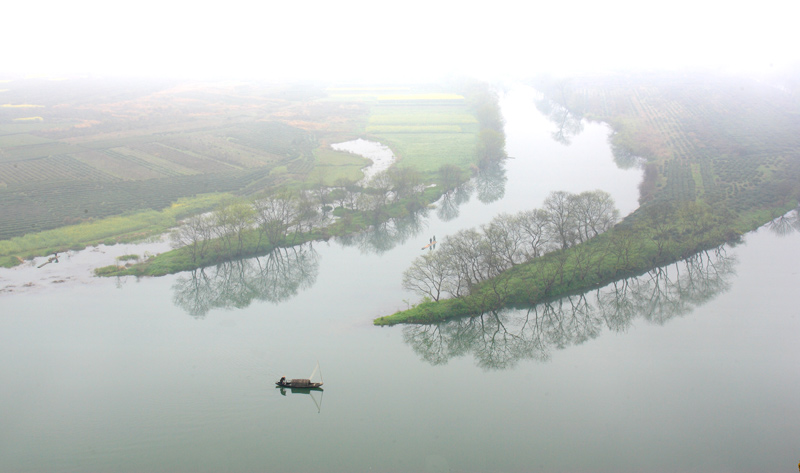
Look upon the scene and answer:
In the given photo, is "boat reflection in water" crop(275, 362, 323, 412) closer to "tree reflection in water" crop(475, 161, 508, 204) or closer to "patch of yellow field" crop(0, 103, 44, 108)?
"tree reflection in water" crop(475, 161, 508, 204)

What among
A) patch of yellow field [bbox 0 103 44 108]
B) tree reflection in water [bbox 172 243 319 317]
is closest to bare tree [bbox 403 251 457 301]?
tree reflection in water [bbox 172 243 319 317]

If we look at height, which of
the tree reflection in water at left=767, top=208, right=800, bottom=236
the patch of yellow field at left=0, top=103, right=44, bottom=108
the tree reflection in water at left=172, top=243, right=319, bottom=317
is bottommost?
the tree reflection in water at left=172, top=243, right=319, bottom=317

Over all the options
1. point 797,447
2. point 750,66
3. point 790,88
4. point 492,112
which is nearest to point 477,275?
point 797,447

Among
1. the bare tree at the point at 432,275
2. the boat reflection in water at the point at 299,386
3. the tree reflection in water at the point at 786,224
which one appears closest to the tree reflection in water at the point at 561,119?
the tree reflection in water at the point at 786,224

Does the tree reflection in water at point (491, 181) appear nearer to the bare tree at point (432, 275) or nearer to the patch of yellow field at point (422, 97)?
the bare tree at point (432, 275)

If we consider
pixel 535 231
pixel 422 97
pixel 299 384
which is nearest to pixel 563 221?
pixel 535 231

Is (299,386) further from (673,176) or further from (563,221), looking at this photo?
(673,176)
